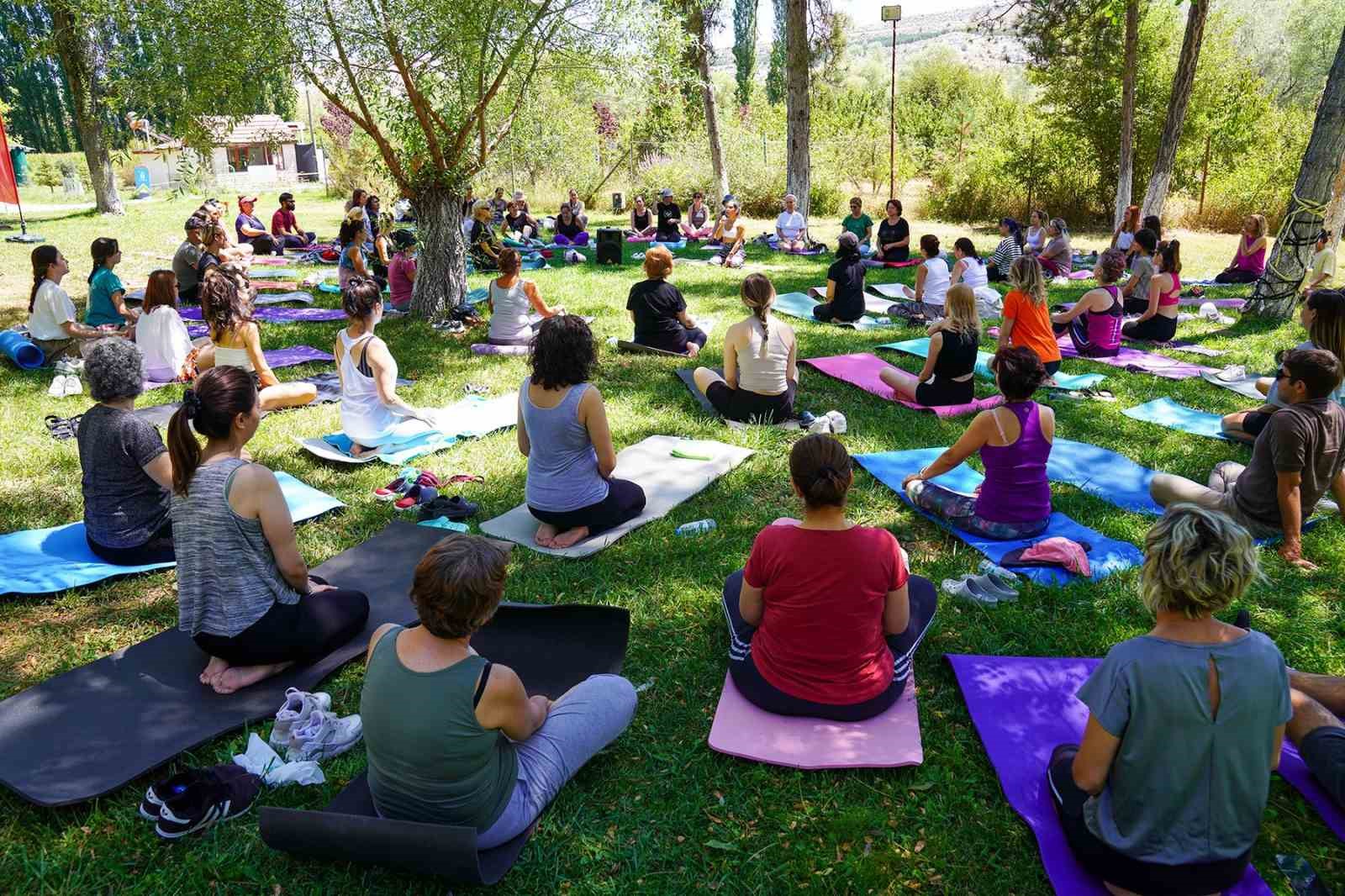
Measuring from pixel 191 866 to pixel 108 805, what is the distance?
490mm

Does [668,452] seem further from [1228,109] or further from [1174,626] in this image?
[1228,109]

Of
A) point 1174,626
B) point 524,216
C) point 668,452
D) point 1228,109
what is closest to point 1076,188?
point 1228,109

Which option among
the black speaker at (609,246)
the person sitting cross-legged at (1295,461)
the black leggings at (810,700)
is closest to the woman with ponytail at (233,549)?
the black leggings at (810,700)

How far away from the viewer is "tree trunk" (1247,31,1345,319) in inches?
360

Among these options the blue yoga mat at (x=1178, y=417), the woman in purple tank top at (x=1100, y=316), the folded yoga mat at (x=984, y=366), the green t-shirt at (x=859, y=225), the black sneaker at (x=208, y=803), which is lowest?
the black sneaker at (x=208, y=803)

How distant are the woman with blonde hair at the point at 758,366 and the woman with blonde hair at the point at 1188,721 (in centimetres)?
404

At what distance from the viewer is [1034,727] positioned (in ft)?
10.6

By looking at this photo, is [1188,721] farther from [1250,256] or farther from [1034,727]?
[1250,256]

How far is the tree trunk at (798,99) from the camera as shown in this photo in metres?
14.1

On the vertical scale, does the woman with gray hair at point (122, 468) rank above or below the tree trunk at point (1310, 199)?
below

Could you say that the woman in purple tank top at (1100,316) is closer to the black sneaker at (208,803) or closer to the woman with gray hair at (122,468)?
the woman with gray hair at (122,468)

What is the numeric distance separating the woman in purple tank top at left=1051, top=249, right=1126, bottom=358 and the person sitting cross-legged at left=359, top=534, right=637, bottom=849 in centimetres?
741

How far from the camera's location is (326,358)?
8297 millimetres

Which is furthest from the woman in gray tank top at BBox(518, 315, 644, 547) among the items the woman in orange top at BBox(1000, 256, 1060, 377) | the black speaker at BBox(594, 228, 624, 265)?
the black speaker at BBox(594, 228, 624, 265)
